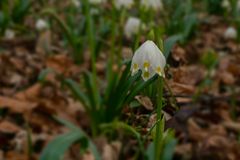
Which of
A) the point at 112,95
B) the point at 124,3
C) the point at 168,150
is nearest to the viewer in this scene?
the point at 168,150

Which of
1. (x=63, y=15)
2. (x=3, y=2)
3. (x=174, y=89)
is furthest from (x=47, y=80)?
(x=63, y=15)

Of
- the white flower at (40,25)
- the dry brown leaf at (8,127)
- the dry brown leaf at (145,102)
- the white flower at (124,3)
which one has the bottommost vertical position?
the dry brown leaf at (8,127)

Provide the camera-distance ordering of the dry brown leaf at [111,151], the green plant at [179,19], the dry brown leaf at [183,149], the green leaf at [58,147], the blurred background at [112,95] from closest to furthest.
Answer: the blurred background at [112,95] < the green leaf at [58,147] < the dry brown leaf at [111,151] < the dry brown leaf at [183,149] < the green plant at [179,19]

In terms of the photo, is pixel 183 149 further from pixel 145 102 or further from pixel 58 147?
pixel 145 102

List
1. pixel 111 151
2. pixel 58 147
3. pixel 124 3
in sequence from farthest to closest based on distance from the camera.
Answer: pixel 124 3, pixel 111 151, pixel 58 147

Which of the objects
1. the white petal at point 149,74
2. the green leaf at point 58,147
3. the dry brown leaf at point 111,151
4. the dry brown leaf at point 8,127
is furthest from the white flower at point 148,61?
the dry brown leaf at point 8,127

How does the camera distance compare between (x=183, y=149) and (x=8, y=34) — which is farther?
(x=8, y=34)

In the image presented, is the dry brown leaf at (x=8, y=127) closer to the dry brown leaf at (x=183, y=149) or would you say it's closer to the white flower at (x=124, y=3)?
the dry brown leaf at (x=183, y=149)

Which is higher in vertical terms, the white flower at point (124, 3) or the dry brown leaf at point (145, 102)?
the white flower at point (124, 3)

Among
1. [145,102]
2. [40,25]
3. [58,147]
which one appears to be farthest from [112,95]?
[40,25]
